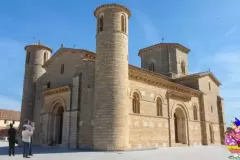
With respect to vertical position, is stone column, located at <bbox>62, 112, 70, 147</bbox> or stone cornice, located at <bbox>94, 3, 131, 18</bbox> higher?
stone cornice, located at <bbox>94, 3, 131, 18</bbox>

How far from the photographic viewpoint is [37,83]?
24609mm

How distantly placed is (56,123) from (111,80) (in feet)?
25.2

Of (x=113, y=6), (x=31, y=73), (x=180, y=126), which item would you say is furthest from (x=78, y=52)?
(x=180, y=126)

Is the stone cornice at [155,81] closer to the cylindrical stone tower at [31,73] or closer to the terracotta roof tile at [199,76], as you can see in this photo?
the terracotta roof tile at [199,76]

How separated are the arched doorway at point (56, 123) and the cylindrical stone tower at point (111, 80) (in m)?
5.79

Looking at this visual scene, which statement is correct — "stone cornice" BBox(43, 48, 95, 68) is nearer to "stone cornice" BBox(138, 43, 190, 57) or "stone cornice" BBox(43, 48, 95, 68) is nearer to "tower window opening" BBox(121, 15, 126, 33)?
"tower window opening" BBox(121, 15, 126, 33)

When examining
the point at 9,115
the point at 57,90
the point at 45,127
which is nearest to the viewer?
the point at 57,90

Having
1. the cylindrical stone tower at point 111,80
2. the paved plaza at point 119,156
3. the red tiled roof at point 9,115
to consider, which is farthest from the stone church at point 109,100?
the red tiled roof at point 9,115

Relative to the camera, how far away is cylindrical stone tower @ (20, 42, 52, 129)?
80.9 feet

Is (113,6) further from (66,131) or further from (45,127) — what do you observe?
(45,127)

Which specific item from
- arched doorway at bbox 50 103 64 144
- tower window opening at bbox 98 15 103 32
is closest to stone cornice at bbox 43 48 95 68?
tower window opening at bbox 98 15 103 32

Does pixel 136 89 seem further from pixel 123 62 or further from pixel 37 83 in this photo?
pixel 37 83

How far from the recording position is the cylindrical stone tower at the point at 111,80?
16016 mm

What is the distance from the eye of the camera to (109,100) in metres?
16.5
